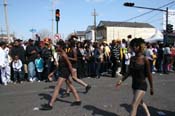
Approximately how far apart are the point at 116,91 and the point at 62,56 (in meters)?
3.25

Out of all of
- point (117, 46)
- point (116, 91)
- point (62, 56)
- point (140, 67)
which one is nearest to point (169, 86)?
point (116, 91)

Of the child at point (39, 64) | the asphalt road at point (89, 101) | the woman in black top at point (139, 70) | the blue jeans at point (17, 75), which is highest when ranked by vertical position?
the woman in black top at point (139, 70)

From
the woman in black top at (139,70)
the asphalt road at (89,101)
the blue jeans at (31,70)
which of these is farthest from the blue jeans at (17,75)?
the woman in black top at (139,70)

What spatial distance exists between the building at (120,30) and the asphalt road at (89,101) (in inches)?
3362

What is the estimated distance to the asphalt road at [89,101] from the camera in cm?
851

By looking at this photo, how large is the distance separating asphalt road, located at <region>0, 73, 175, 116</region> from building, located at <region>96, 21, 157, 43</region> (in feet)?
280

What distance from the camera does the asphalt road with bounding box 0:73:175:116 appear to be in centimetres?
851

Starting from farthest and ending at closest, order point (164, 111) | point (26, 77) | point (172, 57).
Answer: point (172, 57) → point (26, 77) → point (164, 111)

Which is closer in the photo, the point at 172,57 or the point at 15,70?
the point at 15,70

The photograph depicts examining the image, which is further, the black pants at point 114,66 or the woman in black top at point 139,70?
the black pants at point 114,66

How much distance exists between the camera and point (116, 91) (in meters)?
11.7

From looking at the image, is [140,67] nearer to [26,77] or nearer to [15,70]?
[15,70]

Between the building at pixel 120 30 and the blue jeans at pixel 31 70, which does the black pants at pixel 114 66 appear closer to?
the blue jeans at pixel 31 70

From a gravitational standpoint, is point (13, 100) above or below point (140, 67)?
below
